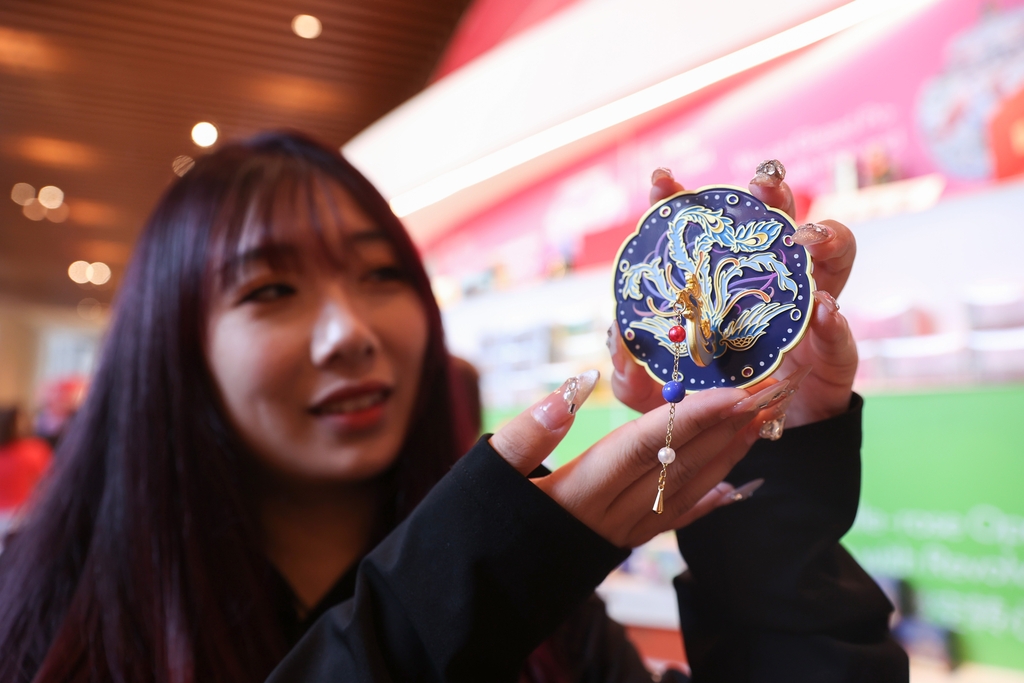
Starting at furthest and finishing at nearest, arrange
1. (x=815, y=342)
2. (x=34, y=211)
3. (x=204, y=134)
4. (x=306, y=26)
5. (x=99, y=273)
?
(x=99, y=273), (x=34, y=211), (x=204, y=134), (x=306, y=26), (x=815, y=342)

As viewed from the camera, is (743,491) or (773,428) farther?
(743,491)

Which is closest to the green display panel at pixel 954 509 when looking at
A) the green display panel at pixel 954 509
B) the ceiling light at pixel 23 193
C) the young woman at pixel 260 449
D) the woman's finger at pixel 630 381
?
the green display panel at pixel 954 509

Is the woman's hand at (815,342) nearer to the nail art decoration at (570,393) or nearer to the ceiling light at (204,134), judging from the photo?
the nail art decoration at (570,393)

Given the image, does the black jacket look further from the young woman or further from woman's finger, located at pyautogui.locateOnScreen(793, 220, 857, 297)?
woman's finger, located at pyautogui.locateOnScreen(793, 220, 857, 297)

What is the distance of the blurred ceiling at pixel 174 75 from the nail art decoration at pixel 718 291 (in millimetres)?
3478

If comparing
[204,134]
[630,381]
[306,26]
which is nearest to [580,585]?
[630,381]

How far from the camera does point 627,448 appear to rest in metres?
0.56

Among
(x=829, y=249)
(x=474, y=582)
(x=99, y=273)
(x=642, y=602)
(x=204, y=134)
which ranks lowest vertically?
(x=642, y=602)

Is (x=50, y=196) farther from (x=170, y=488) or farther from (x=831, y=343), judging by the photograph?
(x=831, y=343)

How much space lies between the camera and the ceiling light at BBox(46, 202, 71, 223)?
5869mm

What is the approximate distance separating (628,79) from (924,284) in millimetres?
1091

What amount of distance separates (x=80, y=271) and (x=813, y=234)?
8.84m

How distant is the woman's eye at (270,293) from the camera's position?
93 cm

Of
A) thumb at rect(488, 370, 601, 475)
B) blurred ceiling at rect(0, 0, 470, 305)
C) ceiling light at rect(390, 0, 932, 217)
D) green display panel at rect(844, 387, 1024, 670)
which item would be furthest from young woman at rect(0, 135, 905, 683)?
blurred ceiling at rect(0, 0, 470, 305)
